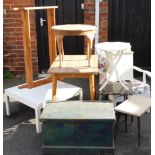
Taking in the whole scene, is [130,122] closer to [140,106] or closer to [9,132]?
[140,106]

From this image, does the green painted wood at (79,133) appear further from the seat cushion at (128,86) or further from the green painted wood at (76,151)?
the seat cushion at (128,86)

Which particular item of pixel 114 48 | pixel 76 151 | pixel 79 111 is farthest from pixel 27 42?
pixel 76 151

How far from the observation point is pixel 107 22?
5.73 metres

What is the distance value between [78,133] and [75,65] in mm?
999

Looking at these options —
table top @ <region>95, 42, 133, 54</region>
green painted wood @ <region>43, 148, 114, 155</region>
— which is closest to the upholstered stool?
green painted wood @ <region>43, 148, 114, 155</region>

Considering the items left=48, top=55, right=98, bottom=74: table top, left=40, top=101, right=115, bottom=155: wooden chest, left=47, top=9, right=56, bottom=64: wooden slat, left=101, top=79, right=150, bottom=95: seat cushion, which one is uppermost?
left=47, top=9, right=56, bottom=64: wooden slat

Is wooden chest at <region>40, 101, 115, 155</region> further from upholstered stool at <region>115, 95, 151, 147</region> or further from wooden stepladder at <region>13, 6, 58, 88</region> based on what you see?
wooden stepladder at <region>13, 6, 58, 88</region>

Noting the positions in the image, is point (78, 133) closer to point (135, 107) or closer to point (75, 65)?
point (135, 107)

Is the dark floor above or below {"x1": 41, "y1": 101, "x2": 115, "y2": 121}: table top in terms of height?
below

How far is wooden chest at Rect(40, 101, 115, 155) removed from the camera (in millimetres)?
3322

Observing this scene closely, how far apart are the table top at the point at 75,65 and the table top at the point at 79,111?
393 millimetres

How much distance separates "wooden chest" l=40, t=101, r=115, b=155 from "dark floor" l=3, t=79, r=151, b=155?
28 cm

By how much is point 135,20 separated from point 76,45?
1.20m

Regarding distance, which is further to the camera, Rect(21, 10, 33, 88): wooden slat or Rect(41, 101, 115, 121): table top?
Rect(21, 10, 33, 88): wooden slat
